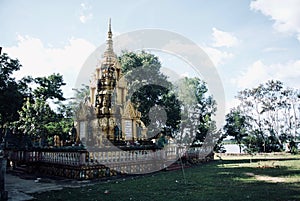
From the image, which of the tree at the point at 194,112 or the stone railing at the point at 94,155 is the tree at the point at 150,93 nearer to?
the tree at the point at 194,112

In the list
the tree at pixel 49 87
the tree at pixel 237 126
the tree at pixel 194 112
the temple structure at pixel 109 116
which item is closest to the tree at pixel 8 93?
the tree at pixel 49 87

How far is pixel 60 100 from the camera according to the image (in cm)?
3391

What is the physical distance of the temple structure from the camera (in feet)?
58.9

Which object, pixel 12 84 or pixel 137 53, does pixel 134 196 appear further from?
pixel 12 84

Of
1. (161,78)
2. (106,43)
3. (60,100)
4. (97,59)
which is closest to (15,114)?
(60,100)

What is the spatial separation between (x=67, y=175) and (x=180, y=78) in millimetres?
22692

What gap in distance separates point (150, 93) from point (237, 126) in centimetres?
1546

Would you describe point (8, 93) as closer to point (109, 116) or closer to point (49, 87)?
point (49, 87)

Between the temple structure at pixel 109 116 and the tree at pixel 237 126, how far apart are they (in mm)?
18902

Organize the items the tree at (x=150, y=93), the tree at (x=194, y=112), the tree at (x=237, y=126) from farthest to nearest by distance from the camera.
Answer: the tree at (x=237, y=126), the tree at (x=194, y=112), the tree at (x=150, y=93)

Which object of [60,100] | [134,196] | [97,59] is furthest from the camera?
[60,100]

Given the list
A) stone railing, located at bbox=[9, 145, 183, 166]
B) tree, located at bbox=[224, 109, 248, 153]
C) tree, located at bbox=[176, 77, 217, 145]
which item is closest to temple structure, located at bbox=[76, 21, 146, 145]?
stone railing, located at bbox=[9, 145, 183, 166]

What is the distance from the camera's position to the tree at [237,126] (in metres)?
35.9

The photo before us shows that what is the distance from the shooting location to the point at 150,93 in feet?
91.8
